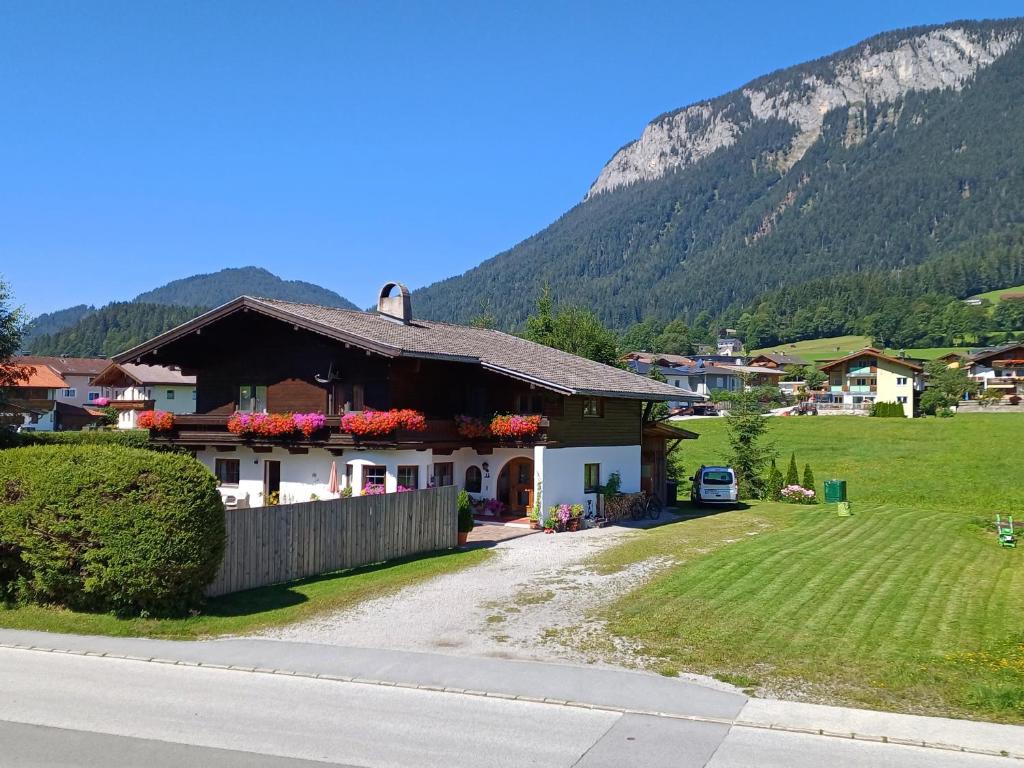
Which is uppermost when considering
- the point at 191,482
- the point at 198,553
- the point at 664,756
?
the point at 191,482

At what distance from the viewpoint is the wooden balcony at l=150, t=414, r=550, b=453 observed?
26484 mm

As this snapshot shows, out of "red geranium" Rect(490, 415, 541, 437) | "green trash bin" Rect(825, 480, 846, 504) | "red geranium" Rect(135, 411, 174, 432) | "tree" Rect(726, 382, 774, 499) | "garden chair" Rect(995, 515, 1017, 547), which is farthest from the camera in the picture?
"tree" Rect(726, 382, 774, 499)

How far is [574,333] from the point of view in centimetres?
5106

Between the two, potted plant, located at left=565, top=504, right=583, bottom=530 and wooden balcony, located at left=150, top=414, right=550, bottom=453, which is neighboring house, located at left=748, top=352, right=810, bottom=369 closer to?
potted plant, located at left=565, top=504, right=583, bottom=530

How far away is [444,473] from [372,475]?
282 cm

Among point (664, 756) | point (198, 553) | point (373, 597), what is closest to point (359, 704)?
point (664, 756)

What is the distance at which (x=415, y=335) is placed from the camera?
30.0 metres

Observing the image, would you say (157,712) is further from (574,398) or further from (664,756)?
(574,398)

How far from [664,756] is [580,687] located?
2418mm

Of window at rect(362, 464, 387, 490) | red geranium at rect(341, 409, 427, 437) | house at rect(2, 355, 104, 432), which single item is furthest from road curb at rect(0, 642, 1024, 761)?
house at rect(2, 355, 104, 432)

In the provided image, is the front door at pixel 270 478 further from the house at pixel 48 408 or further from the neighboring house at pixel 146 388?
the house at pixel 48 408

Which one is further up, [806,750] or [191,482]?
[191,482]

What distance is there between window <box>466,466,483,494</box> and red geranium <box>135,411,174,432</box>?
11134 mm

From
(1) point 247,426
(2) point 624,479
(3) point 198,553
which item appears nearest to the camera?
(3) point 198,553
